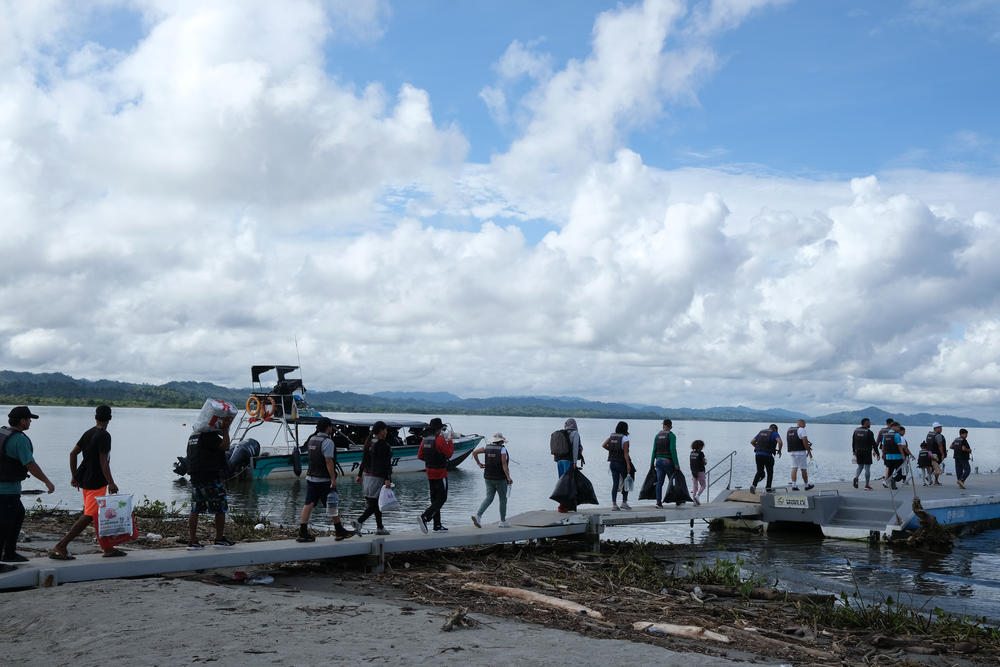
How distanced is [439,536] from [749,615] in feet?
15.7

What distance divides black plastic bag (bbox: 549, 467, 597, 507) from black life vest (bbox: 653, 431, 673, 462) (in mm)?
2544

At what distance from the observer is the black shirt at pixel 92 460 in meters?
9.04

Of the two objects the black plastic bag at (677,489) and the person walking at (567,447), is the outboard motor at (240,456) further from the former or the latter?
the person walking at (567,447)

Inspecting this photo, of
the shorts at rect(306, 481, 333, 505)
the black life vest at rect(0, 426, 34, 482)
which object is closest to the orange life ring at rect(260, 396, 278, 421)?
the shorts at rect(306, 481, 333, 505)

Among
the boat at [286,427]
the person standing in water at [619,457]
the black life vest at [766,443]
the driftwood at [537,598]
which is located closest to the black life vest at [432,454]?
the driftwood at [537,598]

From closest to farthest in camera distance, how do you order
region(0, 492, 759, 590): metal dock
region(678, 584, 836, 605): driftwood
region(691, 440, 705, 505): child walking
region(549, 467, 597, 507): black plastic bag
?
region(0, 492, 759, 590): metal dock
region(678, 584, 836, 605): driftwood
region(549, 467, 597, 507): black plastic bag
region(691, 440, 705, 505): child walking

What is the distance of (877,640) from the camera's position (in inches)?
329

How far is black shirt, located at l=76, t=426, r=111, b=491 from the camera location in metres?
9.04

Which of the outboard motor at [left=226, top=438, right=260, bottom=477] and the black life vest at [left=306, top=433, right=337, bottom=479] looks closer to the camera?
the black life vest at [left=306, top=433, right=337, bottom=479]

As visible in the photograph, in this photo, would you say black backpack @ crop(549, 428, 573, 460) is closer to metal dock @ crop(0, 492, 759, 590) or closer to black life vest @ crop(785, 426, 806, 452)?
metal dock @ crop(0, 492, 759, 590)

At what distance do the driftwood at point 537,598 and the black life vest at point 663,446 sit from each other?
754 centimetres

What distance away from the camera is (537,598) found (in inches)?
362

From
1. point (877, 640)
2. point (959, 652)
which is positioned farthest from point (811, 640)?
point (959, 652)

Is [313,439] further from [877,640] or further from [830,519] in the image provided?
[830,519]
